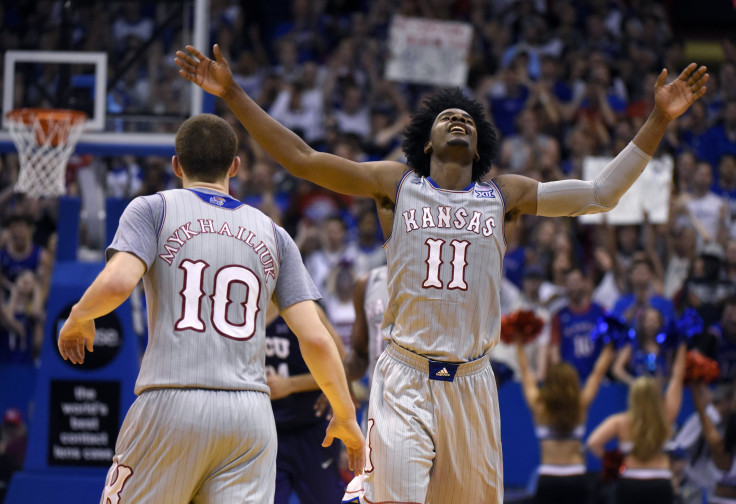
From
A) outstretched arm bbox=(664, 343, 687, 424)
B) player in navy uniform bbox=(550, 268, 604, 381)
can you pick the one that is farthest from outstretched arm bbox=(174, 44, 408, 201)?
player in navy uniform bbox=(550, 268, 604, 381)

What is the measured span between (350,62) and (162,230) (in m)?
11.1

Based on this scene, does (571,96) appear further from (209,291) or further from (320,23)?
(209,291)

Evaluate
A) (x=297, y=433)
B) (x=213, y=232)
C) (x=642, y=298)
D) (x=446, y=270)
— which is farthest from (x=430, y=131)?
(x=642, y=298)

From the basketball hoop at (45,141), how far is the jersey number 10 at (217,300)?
15.0 ft

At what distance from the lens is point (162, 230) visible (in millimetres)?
4258

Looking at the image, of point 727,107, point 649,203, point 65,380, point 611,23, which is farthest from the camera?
point 611,23

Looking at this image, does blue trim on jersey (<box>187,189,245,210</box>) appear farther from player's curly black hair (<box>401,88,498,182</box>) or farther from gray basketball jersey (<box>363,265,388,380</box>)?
gray basketball jersey (<box>363,265,388,380</box>)

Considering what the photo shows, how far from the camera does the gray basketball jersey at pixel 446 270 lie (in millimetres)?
4984

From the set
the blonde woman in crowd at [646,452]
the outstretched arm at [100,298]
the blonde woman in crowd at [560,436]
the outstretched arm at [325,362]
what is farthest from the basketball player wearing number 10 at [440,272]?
the blonde woman in crowd at [646,452]

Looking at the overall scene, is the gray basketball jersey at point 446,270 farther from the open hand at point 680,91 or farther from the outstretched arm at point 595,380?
the outstretched arm at point 595,380

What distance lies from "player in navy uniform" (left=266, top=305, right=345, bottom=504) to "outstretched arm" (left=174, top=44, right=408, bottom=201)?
1.79m

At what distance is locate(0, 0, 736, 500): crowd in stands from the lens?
10359 mm

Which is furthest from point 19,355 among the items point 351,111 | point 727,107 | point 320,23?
point 727,107

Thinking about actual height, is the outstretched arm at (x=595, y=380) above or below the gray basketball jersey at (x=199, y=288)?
below
